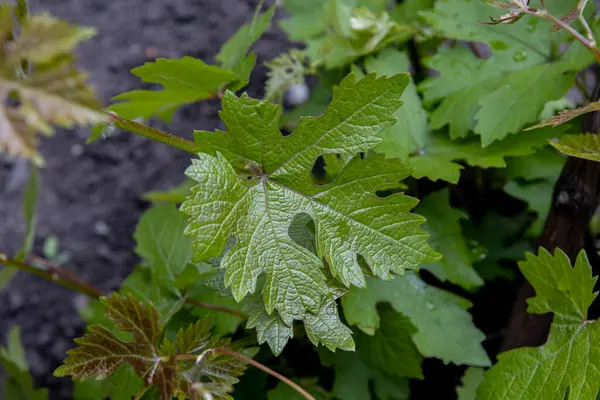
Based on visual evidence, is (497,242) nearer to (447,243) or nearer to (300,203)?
(447,243)

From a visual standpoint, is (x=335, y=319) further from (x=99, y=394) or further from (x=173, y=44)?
(x=173, y=44)

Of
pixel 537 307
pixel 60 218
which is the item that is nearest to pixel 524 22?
pixel 537 307

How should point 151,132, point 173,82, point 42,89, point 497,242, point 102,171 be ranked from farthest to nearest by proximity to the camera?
1. point 102,171
2. point 497,242
3. point 173,82
4. point 151,132
5. point 42,89

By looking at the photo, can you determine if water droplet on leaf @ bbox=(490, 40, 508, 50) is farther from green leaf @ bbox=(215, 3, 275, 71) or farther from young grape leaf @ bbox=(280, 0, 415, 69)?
green leaf @ bbox=(215, 3, 275, 71)

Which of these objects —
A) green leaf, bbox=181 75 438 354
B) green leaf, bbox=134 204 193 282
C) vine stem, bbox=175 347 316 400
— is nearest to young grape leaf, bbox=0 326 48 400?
green leaf, bbox=134 204 193 282

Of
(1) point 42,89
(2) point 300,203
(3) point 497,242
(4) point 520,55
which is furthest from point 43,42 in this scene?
(3) point 497,242

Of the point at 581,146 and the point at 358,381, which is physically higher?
the point at 581,146

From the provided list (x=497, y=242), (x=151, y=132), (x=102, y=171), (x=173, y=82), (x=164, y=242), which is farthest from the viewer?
(x=102, y=171)

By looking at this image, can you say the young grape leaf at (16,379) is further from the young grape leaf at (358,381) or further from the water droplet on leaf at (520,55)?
the water droplet on leaf at (520,55)
